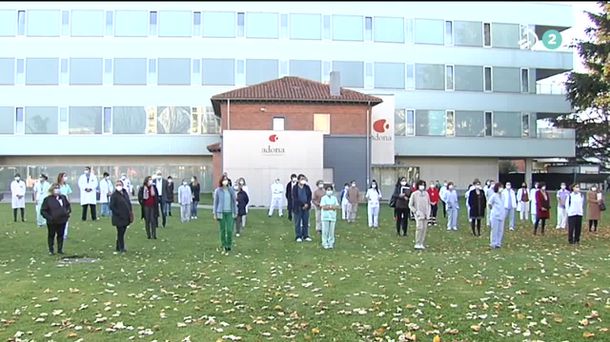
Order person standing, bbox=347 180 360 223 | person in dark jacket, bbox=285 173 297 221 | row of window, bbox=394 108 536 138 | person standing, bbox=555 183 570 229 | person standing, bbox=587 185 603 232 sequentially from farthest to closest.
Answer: row of window, bbox=394 108 536 138, person standing, bbox=347 180 360 223, person standing, bbox=555 183 570 229, person standing, bbox=587 185 603 232, person in dark jacket, bbox=285 173 297 221

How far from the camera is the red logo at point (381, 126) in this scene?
42.5 m

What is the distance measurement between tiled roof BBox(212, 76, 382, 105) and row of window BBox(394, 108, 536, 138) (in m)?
10.3

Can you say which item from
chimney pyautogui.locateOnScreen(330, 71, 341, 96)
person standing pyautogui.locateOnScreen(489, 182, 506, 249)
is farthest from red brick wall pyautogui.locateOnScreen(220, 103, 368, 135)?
person standing pyautogui.locateOnScreen(489, 182, 506, 249)

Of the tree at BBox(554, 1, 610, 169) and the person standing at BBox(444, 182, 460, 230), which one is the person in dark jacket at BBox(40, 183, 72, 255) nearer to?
the person standing at BBox(444, 182, 460, 230)

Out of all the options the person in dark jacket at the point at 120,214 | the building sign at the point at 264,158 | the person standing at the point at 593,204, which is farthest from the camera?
the building sign at the point at 264,158

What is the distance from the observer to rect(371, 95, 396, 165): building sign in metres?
42.4

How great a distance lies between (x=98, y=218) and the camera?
75.0 feet

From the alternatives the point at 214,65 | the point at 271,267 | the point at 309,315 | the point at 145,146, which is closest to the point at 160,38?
the point at 214,65

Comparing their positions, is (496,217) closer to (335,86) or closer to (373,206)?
(373,206)

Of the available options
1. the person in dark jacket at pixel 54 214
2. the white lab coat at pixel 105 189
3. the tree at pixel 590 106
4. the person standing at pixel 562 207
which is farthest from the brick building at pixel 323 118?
the person in dark jacket at pixel 54 214

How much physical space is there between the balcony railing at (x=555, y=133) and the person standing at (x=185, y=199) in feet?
122

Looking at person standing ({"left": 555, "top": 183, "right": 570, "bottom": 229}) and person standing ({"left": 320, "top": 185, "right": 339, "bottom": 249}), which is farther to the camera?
person standing ({"left": 555, "top": 183, "right": 570, "bottom": 229})

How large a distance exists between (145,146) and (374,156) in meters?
17.7

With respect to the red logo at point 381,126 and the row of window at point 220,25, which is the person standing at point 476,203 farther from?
the row of window at point 220,25
